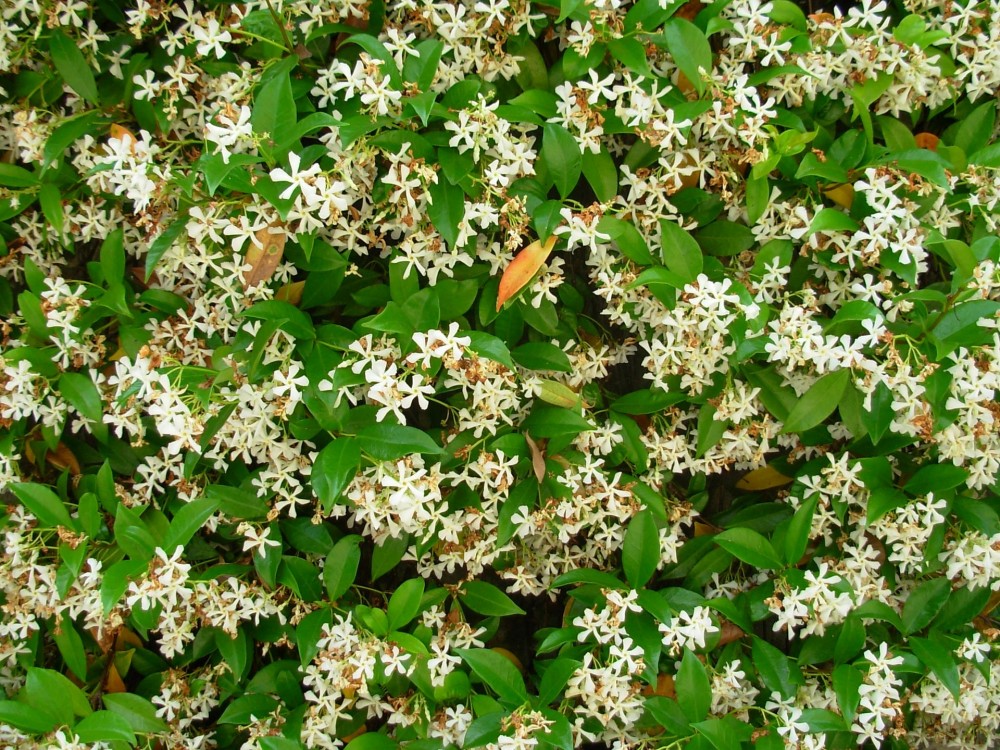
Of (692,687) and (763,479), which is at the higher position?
(763,479)

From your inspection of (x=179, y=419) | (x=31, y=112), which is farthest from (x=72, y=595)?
(x=31, y=112)

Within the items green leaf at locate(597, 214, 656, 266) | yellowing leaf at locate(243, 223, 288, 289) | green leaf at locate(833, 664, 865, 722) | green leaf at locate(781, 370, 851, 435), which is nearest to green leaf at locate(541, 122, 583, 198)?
green leaf at locate(597, 214, 656, 266)

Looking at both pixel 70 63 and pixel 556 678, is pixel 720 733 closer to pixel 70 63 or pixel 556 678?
pixel 556 678

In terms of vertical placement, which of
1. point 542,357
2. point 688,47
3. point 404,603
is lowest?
point 404,603

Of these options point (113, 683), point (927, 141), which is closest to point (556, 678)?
point (113, 683)

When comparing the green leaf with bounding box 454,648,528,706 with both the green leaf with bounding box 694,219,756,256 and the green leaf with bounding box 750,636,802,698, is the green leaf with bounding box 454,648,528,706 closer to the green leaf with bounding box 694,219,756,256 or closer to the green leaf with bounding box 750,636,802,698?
the green leaf with bounding box 750,636,802,698
